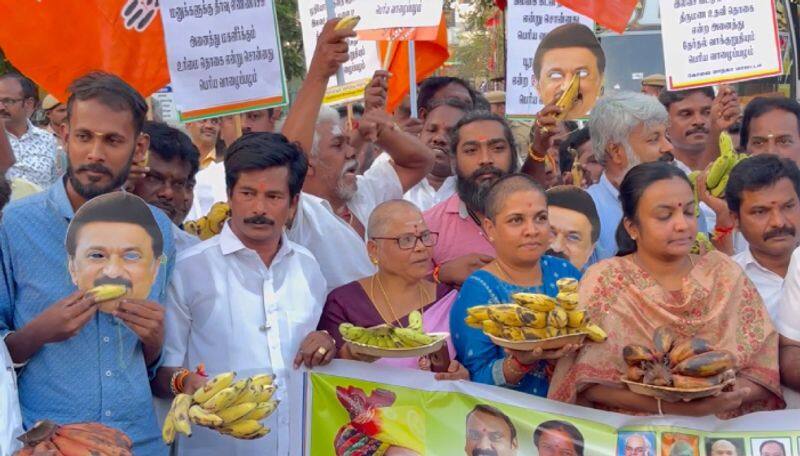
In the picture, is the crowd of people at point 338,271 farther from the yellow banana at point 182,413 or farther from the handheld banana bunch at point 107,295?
the yellow banana at point 182,413

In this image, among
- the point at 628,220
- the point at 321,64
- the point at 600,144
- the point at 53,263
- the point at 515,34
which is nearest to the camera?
the point at 53,263

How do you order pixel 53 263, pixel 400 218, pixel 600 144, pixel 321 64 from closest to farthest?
Answer: pixel 53 263, pixel 400 218, pixel 321 64, pixel 600 144

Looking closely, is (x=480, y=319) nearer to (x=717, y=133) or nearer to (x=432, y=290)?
(x=432, y=290)

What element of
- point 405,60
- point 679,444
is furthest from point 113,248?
point 405,60

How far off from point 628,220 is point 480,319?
29.9 inches

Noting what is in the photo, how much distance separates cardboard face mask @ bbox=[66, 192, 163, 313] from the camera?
12.7 feet

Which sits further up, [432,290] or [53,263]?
[53,263]

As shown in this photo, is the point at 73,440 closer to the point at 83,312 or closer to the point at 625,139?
the point at 83,312

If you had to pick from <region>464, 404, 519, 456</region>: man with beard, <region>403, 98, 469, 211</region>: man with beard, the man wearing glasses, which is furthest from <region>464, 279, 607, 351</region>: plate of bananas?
the man wearing glasses

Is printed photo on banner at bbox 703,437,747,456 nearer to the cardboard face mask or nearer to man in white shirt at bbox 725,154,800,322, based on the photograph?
man in white shirt at bbox 725,154,800,322

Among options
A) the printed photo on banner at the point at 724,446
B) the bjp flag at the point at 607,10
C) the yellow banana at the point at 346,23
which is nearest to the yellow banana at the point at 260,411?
the printed photo on banner at the point at 724,446

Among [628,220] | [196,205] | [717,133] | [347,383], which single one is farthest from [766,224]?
[196,205]

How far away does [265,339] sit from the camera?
14.8 ft

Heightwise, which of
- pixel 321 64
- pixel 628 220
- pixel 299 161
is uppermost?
pixel 321 64
